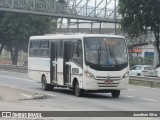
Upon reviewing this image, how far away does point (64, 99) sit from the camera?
22.1m

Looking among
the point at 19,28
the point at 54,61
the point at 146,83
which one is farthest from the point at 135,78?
the point at 19,28

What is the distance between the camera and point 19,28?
65.6m

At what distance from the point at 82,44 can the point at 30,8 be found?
34642mm

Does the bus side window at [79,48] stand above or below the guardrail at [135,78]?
above

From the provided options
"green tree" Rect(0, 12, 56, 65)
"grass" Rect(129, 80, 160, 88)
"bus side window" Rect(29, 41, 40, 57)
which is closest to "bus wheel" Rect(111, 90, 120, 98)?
"bus side window" Rect(29, 41, 40, 57)

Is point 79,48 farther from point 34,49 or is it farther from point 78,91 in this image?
point 34,49

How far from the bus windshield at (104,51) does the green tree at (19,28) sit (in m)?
42.9

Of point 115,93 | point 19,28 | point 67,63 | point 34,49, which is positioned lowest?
point 115,93

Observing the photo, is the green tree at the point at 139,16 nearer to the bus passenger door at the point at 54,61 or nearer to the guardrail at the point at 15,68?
the guardrail at the point at 15,68

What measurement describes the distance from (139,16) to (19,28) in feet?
66.0

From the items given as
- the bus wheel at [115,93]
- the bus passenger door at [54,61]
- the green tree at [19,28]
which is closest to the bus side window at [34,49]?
the bus passenger door at [54,61]

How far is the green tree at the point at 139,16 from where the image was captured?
4903 cm

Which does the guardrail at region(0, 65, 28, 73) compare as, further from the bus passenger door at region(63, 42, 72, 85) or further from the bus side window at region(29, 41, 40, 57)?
the bus passenger door at region(63, 42, 72, 85)

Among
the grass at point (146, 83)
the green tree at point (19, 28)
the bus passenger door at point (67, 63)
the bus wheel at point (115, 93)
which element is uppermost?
the green tree at point (19, 28)
